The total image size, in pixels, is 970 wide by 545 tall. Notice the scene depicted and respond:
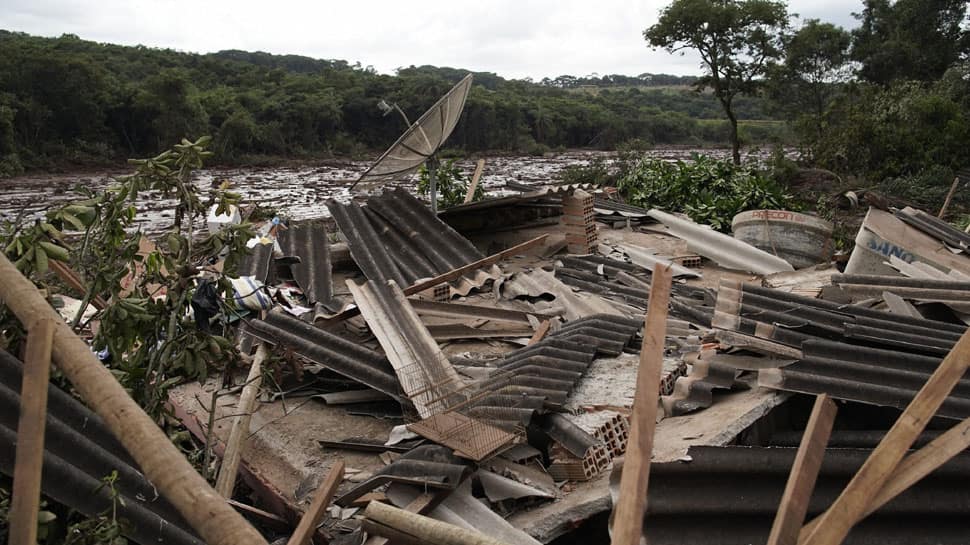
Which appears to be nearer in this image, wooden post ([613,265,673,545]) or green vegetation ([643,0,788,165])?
wooden post ([613,265,673,545])

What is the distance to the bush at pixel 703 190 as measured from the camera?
1349 centimetres

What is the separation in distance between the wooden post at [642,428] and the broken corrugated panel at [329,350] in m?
3.62

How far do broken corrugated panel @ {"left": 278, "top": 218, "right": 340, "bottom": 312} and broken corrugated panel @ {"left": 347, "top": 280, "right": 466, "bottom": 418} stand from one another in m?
1.22

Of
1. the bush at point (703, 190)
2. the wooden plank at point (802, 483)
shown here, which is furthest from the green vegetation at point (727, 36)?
the wooden plank at point (802, 483)

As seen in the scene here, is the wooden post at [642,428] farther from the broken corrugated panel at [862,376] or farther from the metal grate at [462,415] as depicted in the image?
the metal grate at [462,415]

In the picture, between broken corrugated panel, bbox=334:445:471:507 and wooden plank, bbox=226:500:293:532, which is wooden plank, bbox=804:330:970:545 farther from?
wooden plank, bbox=226:500:293:532

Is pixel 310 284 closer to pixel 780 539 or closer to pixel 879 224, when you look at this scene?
pixel 879 224

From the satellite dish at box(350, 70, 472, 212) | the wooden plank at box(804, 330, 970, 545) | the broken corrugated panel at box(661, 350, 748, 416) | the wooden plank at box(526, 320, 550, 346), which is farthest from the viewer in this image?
the satellite dish at box(350, 70, 472, 212)

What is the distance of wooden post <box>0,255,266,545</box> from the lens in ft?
4.17

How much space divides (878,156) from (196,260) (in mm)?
21406

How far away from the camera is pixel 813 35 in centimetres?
2878

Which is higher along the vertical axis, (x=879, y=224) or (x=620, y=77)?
(x=620, y=77)

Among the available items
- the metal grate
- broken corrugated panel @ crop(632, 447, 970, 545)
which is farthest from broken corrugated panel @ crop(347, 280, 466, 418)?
broken corrugated panel @ crop(632, 447, 970, 545)

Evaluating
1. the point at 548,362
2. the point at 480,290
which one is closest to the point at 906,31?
the point at 480,290
